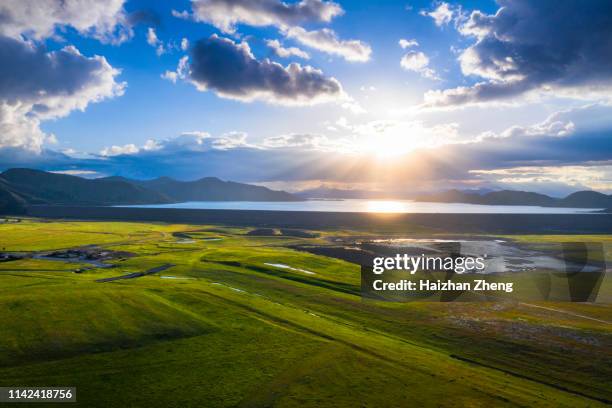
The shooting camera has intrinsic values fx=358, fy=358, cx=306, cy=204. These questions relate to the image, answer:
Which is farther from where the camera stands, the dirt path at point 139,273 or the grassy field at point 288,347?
the dirt path at point 139,273

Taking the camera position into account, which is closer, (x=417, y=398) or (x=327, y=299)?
(x=417, y=398)

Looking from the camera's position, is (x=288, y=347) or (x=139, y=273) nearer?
(x=288, y=347)

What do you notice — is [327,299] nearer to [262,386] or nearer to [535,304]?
[262,386]

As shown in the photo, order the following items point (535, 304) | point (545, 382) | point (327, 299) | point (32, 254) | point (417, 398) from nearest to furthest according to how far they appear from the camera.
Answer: point (417, 398), point (545, 382), point (327, 299), point (535, 304), point (32, 254)

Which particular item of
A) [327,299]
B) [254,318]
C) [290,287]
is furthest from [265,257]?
[254,318]

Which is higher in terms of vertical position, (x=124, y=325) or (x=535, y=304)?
(x=124, y=325)

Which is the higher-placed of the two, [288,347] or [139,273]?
[139,273]

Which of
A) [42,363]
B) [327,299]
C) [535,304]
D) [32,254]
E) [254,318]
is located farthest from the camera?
[32,254]

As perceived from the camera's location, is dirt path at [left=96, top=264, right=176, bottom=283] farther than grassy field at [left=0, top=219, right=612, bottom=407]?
Yes
